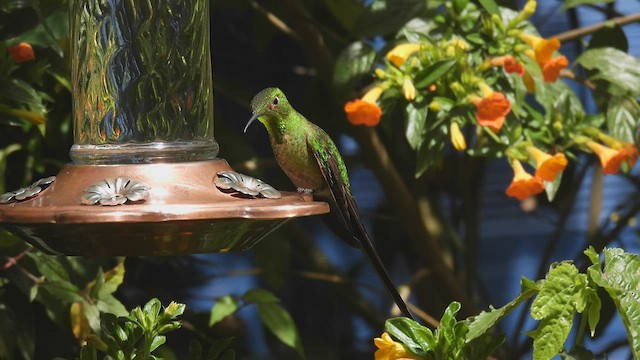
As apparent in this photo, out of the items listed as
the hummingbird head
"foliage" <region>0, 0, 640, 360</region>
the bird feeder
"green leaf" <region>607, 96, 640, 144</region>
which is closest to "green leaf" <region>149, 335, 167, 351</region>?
"foliage" <region>0, 0, 640, 360</region>

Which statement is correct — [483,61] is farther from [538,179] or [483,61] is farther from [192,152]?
[192,152]

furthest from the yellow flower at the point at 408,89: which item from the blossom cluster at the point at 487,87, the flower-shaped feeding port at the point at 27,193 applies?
the flower-shaped feeding port at the point at 27,193

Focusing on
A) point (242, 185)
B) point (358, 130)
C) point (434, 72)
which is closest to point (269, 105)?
point (242, 185)

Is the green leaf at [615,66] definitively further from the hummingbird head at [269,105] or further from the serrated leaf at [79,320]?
the serrated leaf at [79,320]

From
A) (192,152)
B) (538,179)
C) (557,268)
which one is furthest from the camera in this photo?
(538,179)

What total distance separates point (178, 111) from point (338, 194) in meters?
0.34

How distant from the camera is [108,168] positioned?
1479 millimetres

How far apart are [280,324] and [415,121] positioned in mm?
706

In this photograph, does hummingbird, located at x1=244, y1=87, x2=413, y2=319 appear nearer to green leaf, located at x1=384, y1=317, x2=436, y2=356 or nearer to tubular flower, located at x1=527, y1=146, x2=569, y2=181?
green leaf, located at x1=384, y1=317, x2=436, y2=356

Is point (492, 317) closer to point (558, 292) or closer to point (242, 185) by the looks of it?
point (558, 292)

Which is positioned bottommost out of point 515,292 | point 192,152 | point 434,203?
point 515,292

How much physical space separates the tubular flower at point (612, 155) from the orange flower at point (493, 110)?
35 centimetres

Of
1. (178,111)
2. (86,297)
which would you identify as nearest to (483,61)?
(178,111)

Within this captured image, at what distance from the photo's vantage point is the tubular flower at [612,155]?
95.7 inches
